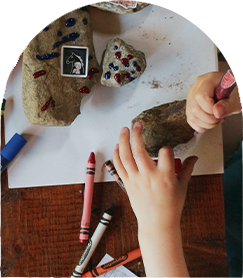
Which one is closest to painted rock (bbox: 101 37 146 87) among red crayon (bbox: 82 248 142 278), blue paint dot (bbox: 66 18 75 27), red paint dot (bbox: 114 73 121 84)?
red paint dot (bbox: 114 73 121 84)

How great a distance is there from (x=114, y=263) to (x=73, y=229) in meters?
0.15

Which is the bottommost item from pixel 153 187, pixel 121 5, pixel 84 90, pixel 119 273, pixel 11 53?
pixel 119 273

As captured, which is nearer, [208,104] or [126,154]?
[208,104]

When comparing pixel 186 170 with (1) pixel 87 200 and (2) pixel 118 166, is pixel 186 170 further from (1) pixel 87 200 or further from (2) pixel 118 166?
(1) pixel 87 200

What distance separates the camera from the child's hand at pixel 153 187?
62 cm

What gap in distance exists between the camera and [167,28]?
2.45 ft

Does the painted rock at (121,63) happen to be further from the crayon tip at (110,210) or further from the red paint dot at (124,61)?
the crayon tip at (110,210)

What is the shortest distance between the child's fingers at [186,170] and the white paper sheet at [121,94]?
77mm

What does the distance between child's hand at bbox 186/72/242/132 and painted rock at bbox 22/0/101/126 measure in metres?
0.27

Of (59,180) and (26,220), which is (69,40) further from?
(26,220)

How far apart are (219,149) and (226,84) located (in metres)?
0.34

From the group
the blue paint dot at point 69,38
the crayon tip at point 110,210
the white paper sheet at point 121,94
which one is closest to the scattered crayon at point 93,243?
the crayon tip at point 110,210

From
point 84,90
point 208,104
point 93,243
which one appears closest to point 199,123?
point 208,104

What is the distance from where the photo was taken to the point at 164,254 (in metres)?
0.61
